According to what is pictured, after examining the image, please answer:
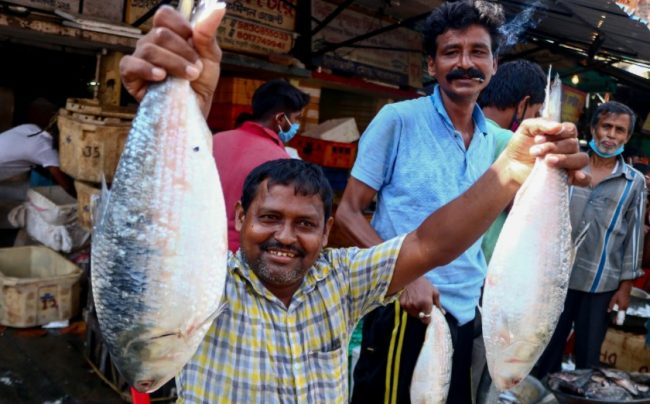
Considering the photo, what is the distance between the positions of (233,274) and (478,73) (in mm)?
1406

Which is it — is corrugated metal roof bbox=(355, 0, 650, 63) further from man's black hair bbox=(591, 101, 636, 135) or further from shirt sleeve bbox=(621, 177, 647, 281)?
shirt sleeve bbox=(621, 177, 647, 281)

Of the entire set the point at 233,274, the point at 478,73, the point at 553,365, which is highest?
the point at 478,73

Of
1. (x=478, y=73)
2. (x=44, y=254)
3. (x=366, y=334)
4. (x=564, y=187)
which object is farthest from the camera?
(x=44, y=254)

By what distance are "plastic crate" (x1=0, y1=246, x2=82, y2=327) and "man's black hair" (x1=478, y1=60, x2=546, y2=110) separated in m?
4.13

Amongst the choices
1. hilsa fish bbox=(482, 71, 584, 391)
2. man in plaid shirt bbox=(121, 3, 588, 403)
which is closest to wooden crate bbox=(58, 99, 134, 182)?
man in plaid shirt bbox=(121, 3, 588, 403)

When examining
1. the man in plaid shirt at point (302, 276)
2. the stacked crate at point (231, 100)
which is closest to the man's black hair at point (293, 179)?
the man in plaid shirt at point (302, 276)

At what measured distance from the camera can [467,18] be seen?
2.58 metres

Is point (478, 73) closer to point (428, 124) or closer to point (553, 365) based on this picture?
point (428, 124)

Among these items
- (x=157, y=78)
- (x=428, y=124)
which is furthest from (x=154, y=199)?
(x=428, y=124)

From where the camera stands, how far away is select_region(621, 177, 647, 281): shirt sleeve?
4723 mm

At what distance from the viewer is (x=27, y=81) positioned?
754 cm

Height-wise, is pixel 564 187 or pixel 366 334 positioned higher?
pixel 564 187

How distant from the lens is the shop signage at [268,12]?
6.32 meters

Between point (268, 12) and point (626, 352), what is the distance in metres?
5.35
